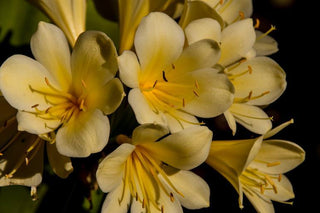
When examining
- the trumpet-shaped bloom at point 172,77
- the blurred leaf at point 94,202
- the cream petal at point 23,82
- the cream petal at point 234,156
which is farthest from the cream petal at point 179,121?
the blurred leaf at point 94,202

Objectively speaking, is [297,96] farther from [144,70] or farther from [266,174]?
[144,70]

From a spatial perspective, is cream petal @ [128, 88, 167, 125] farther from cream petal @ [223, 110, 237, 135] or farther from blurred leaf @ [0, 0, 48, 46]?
blurred leaf @ [0, 0, 48, 46]

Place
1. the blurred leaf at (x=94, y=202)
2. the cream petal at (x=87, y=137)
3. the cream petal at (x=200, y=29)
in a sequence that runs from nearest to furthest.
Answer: the cream petal at (x=87, y=137) → the cream petal at (x=200, y=29) → the blurred leaf at (x=94, y=202)

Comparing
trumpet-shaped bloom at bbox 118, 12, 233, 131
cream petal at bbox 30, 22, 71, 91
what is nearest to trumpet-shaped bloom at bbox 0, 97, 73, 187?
cream petal at bbox 30, 22, 71, 91

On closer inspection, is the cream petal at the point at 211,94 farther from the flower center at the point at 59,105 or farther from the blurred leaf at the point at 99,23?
the blurred leaf at the point at 99,23

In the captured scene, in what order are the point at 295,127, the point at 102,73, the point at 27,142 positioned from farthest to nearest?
1. the point at 295,127
2. the point at 27,142
3. the point at 102,73

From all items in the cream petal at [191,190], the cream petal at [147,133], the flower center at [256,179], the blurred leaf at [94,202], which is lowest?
the blurred leaf at [94,202]

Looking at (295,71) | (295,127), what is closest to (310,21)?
(295,71)

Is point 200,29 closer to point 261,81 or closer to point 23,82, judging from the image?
point 261,81
